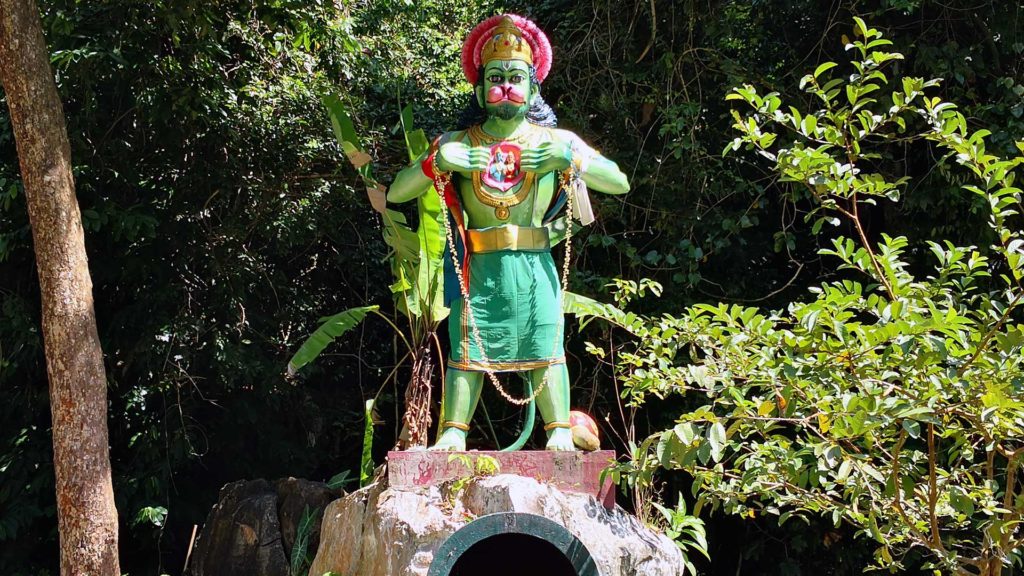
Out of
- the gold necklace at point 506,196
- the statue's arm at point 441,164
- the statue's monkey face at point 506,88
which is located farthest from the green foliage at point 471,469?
the statue's monkey face at point 506,88

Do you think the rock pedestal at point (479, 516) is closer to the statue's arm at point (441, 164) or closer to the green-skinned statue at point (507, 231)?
the green-skinned statue at point (507, 231)

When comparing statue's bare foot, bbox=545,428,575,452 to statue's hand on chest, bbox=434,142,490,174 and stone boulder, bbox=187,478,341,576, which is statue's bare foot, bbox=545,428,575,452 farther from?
stone boulder, bbox=187,478,341,576

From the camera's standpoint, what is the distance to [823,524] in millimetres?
6645

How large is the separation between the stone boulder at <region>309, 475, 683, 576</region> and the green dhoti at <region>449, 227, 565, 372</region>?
1.93 feet

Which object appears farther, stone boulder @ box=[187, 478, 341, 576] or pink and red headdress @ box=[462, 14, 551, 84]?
stone boulder @ box=[187, 478, 341, 576]

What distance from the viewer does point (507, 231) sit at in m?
4.84

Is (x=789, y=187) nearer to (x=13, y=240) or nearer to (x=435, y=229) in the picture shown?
(x=435, y=229)

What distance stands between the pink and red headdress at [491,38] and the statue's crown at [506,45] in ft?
0.05

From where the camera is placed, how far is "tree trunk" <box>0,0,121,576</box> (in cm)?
515

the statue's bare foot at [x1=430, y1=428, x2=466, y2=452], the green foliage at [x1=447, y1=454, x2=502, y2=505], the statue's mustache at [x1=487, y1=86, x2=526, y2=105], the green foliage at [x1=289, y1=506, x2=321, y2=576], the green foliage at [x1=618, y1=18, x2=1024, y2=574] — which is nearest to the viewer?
the green foliage at [x1=618, y1=18, x2=1024, y2=574]

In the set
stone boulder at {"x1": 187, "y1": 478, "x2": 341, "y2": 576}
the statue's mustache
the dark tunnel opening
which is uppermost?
the statue's mustache

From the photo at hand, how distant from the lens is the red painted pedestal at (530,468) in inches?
180

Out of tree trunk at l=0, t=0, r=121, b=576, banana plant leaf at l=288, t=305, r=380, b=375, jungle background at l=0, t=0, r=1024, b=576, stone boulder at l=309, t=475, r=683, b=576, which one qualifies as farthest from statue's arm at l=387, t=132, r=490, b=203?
jungle background at l=0, t=0, r=1024, b=576

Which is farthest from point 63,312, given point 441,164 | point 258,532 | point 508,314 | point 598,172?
point 598,172
